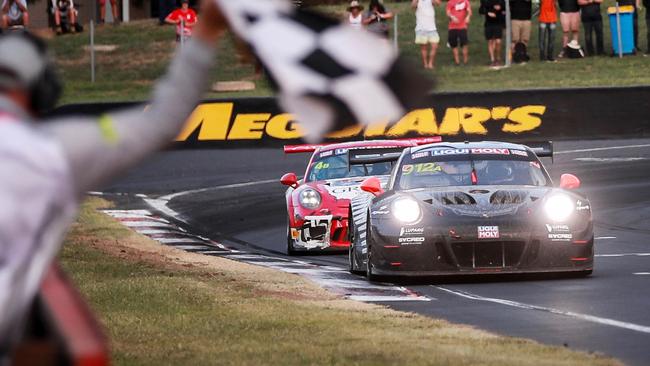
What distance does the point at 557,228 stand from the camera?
14.6 metres

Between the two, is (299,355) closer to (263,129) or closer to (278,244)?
(278,244)

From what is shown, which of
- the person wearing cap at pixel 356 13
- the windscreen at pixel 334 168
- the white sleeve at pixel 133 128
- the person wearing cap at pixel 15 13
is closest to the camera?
the white sleeve at pixel 133 128

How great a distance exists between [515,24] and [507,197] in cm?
1848

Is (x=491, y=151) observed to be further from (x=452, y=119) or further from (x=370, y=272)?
(x=452, y=119)

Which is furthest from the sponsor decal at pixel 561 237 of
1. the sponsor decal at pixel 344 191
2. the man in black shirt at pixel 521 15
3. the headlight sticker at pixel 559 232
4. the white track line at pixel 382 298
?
the man in black shirt at pixel 521 15

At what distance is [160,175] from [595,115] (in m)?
7.71

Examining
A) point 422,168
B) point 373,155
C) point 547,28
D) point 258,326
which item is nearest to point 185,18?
point 547,28

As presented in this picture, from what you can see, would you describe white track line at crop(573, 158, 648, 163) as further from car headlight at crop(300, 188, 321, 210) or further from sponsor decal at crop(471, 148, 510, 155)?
sponsor decal at crop(471, 148, 510, 155)

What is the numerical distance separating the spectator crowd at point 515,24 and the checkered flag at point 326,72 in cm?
2812

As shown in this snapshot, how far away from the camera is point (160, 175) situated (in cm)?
3055

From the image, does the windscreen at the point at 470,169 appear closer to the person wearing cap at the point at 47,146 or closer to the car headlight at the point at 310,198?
the car headlight at the point at 310,198

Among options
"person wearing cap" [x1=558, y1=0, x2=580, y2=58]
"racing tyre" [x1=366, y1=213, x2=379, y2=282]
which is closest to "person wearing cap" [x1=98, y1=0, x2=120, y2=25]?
"person wearing cap" [x1=558, y1=0, x2=580, y2=58]

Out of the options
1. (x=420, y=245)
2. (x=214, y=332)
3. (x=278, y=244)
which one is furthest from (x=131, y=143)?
(x=278, y=244)

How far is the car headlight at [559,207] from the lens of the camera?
14.6 m
